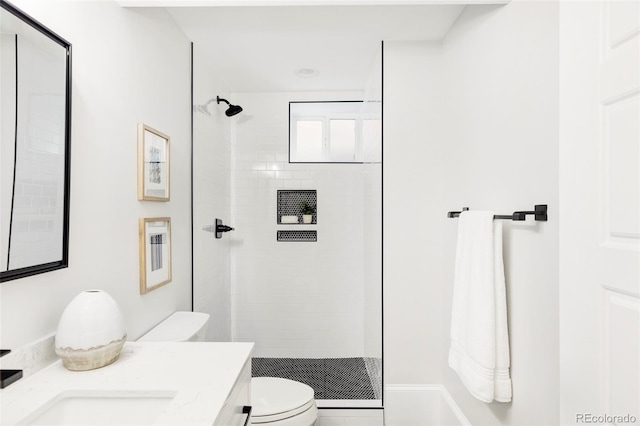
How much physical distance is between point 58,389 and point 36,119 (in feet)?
2.28

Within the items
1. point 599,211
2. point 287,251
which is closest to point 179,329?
point 287,251

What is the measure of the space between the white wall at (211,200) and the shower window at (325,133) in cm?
62

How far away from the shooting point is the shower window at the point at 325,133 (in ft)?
11.4

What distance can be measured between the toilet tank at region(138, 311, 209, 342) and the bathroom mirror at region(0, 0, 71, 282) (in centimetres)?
64

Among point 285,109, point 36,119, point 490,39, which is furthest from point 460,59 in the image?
point 36,119

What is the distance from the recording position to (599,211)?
1057 millimetres

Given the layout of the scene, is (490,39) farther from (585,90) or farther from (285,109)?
(285,109)

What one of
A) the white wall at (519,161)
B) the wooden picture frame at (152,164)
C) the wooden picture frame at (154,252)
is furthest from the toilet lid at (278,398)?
the wooden picture frame at (152,164)

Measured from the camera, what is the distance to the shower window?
3.48 meters

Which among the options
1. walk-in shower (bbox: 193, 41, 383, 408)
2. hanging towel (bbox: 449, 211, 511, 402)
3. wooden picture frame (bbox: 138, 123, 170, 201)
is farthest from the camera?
walk-in shower (bbox: 193, 41, 383, 408)

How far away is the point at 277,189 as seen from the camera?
3.33m

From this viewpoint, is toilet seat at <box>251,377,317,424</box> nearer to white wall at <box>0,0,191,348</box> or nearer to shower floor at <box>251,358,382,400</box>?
shower floor at <box>251,358,382,400</box>

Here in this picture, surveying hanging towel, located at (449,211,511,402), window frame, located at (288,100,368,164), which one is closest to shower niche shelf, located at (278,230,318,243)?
window frame, located at (288,100,368,164)

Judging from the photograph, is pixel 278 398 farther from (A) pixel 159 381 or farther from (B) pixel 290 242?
(B) pixel 290 242
